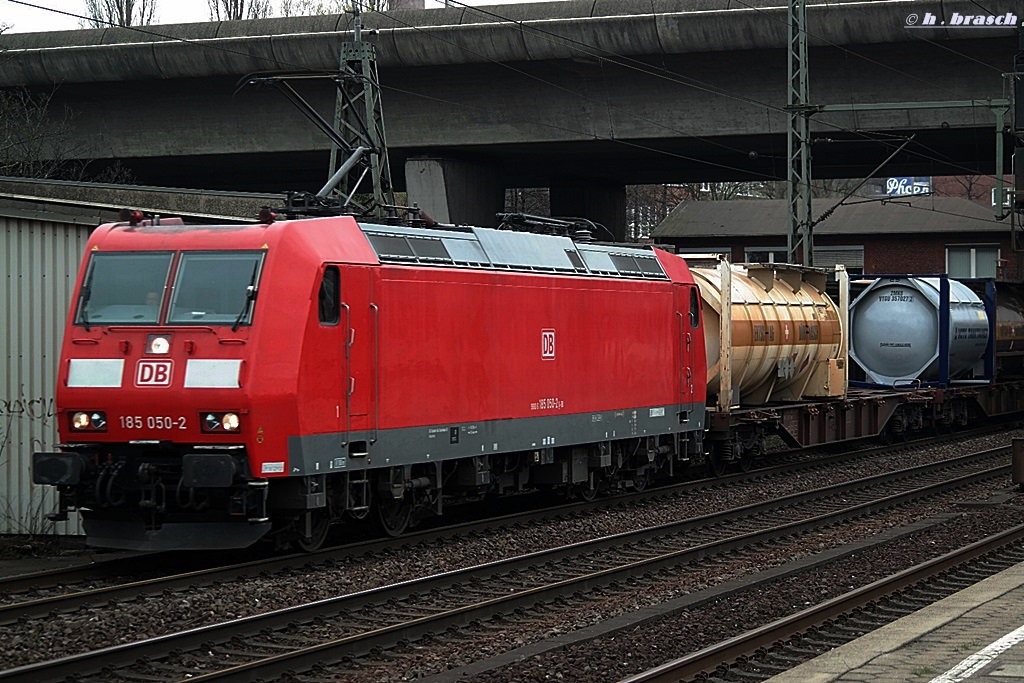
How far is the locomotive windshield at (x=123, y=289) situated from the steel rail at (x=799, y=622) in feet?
20.2

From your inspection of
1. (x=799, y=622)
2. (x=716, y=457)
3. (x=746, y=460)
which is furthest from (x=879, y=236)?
(x=799, y=622)

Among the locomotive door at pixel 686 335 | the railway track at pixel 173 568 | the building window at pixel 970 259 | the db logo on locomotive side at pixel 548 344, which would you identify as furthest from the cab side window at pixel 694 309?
the building window at pixel 970 259

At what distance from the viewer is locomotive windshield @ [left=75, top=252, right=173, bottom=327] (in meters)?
13.2

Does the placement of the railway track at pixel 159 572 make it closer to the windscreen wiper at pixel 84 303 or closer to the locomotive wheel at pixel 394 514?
the locomotive wheel at pixel 394 514

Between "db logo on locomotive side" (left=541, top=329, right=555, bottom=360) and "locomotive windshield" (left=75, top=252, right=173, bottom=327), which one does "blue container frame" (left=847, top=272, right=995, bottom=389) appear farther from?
"locomotive windshield" (left=75, top=252, right=173, bottom=327)

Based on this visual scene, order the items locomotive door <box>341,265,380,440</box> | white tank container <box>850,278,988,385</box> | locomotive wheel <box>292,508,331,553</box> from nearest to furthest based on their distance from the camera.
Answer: locomotive door <box>341,265,380,440</box>, locomotive wheel <box>292,508,331,553</box>, white tank container <box>850,278,988,385</box>

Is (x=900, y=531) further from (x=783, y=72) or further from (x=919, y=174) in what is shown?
(x=919, y=174)

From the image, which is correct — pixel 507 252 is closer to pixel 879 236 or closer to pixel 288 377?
pixel 288 377

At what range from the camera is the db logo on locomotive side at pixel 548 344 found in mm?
16828

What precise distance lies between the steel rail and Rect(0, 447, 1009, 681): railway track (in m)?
2.13

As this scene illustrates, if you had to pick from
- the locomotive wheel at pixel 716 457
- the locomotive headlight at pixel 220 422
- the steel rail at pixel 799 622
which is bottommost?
the steel rail at pixel 799 622

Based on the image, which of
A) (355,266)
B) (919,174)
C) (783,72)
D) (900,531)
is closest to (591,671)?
(355,266)

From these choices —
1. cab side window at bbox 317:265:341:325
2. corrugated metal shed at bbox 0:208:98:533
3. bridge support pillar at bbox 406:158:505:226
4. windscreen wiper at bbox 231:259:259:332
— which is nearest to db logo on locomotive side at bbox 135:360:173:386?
windscreen wiper at bbox 231:259:259:332

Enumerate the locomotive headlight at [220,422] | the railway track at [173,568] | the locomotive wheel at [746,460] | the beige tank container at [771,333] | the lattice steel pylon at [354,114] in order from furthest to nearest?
the locomotive wheel at [746,460], the beige tank container at [771,333], the lattice steel pylon at [354,114], the locomotive headlight at [220,422], the railway track at [173,568]
